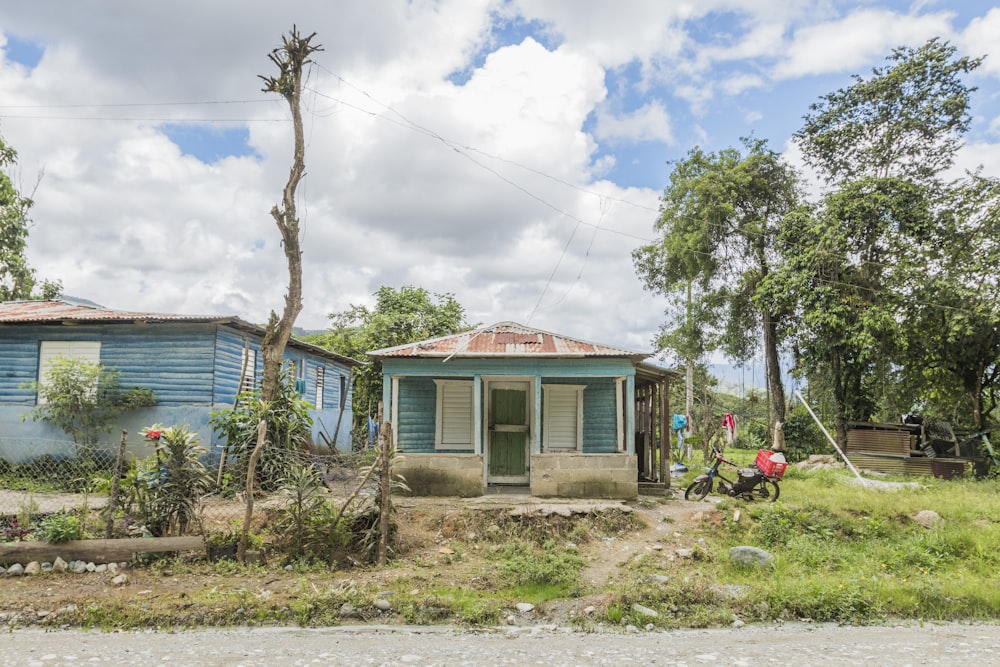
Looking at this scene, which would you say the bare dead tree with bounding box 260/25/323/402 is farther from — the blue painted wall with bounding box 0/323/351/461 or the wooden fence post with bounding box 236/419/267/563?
the wooden fence post with bounding box 236/419/267/563

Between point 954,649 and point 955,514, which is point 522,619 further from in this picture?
point 955,514

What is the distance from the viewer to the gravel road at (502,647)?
16.9 feet

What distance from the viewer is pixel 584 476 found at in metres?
11.3

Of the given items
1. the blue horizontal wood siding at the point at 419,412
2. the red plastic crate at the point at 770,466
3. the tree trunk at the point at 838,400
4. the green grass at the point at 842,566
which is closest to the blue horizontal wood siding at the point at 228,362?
the blue horizontal wood siding at the point at 419,412

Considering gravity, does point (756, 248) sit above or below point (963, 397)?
above

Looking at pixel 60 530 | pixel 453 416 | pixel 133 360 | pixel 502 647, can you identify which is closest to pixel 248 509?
pixel 60 530

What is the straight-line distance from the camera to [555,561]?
775 centimetres

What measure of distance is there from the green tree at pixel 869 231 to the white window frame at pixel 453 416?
11058mm

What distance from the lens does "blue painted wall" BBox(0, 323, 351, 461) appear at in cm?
1340

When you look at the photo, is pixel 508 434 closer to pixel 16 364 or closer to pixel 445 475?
pixel 445 475

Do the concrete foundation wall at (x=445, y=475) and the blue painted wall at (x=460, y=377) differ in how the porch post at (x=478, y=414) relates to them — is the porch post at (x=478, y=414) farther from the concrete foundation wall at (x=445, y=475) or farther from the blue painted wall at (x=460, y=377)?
the concrete foundation wall at (x=445, y=475)

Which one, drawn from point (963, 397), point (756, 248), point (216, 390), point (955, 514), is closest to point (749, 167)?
point (756, 248)

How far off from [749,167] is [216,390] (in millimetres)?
17372

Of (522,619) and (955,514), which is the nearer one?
(522,619)
